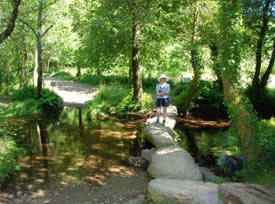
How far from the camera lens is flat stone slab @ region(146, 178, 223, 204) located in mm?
6113

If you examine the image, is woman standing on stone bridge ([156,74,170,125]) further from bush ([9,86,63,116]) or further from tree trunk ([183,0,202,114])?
bush ([9,86,63,116])

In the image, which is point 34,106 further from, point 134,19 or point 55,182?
point 55,182

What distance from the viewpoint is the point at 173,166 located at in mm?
8227

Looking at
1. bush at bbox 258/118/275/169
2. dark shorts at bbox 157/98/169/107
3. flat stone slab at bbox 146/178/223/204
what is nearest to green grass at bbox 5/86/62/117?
dark shorts at bbox 157/98/169/107

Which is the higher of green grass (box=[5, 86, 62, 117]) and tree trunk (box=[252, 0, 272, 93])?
tree trunk (box=[252, 0, 272, 93])

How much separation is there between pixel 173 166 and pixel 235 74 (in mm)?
2711

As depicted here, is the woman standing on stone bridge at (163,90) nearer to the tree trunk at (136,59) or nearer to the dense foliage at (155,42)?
the dense foliage at (155,42)

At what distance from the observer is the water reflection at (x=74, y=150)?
8.72m

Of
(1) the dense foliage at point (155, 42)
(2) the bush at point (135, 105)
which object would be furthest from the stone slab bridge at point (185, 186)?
(2) the bush at point (135, 105)

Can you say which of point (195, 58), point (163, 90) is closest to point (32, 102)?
point (195, 58)

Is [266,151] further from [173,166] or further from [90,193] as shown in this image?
[90,193]

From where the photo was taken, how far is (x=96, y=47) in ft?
54.0

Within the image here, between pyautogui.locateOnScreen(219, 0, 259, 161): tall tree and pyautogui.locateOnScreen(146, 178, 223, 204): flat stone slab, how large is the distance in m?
1.78

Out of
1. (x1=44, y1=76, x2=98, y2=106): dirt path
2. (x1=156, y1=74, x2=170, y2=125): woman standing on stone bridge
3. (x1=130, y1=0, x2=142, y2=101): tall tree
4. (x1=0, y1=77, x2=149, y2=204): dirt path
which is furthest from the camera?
(x1=44, y1=76, x2=98, y2=106): dirt path
